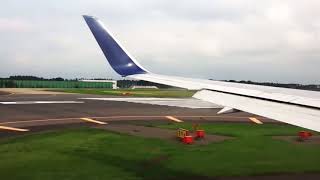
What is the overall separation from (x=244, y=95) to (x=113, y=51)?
449 cm

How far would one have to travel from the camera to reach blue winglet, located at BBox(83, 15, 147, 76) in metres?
12.5

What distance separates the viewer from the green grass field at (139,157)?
13.6 meters

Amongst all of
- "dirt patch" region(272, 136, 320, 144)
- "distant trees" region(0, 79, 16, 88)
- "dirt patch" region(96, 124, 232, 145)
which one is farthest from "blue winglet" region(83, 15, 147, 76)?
"distant trees" region(0, 79, 16, 88)

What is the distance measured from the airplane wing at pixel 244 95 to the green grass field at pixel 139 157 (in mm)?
3227

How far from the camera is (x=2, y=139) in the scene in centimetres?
2088

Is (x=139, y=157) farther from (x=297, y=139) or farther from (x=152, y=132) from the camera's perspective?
(x=297, y=139)

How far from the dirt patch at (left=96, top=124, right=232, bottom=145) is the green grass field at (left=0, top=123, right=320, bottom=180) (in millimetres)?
1032

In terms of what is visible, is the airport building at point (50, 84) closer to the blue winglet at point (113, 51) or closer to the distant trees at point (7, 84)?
the distant trees at point (7, 84)

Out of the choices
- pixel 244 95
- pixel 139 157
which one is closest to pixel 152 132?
pixel 139 157

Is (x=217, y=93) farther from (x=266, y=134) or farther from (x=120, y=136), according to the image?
(x=266, y=134)

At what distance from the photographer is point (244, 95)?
10.4 metres

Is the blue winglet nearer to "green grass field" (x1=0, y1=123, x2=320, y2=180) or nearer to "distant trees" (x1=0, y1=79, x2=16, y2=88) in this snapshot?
"green grass field" (x1=0, y1=123, x2=320, y2=180)

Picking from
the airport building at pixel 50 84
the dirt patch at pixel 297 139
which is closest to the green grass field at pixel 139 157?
the dirt patch at pixel 297 139

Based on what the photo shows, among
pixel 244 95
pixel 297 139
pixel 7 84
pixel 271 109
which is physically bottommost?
pixel 297 139
